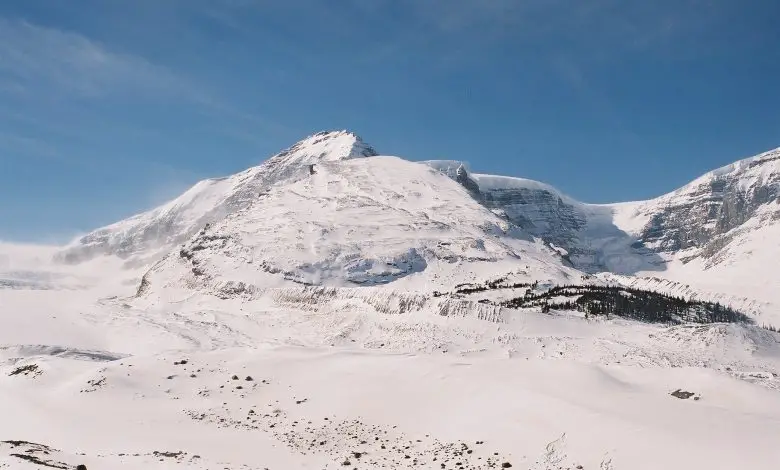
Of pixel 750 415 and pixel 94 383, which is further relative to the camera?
pixel 94 383

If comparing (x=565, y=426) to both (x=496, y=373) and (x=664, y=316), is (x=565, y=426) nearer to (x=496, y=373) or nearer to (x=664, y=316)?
(x=496, y=373)

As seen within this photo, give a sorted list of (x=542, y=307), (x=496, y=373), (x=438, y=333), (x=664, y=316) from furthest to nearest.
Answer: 1. (x=664, y=316)
2. (x=542, y=307)
3. (x=438, y=333)
4. (x=496, y=373)

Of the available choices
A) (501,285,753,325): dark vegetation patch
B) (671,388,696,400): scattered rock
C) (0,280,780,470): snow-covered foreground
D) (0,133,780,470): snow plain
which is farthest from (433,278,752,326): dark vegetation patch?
(671,388,696,400): scattered rock

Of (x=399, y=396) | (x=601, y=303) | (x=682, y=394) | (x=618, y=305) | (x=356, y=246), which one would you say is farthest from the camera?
(x=356, y=246)

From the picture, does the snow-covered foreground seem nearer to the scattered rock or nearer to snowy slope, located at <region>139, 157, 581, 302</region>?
the scattered rock

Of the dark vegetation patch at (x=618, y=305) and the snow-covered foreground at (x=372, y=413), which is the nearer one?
the snow-covered foreground at (x=372, y=413)

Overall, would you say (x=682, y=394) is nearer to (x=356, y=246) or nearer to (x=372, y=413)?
(x=372, y=413)

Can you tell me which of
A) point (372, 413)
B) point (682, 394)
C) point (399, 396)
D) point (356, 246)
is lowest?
point (372, 413)

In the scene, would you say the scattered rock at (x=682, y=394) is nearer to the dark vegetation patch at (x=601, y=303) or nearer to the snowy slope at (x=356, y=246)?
the dark vegetation patch at (x=601, y=303)

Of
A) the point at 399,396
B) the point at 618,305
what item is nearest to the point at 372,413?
the point at 399,396

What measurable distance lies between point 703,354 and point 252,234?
82.4 meters

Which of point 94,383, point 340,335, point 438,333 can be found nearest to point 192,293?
point 340,335

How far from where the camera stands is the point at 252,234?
389ft

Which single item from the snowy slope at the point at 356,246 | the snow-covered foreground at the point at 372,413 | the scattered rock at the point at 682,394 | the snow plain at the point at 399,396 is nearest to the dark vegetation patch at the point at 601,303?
the snowy slope at the point at 356,246
